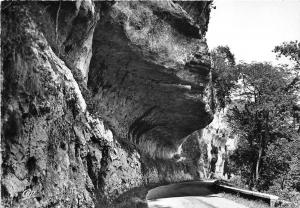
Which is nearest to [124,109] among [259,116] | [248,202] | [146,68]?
[146,68]

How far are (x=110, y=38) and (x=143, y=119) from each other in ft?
29.8

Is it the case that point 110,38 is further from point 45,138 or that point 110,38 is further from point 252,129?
point 252,129

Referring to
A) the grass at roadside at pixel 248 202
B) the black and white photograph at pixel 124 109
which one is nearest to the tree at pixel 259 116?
the black and white photograph at pixel 124 109

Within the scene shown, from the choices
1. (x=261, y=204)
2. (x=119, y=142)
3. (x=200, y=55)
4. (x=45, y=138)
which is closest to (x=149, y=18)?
(x=200, y=55)

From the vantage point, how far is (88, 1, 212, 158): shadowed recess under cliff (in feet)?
60.8

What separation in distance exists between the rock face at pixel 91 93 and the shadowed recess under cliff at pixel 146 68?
0.07m

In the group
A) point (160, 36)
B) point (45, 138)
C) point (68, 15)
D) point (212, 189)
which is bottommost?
point (212, 189)

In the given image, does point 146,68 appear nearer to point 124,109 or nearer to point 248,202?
point 124,109

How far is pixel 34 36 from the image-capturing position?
27.0ft

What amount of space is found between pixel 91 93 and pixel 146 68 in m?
5.36

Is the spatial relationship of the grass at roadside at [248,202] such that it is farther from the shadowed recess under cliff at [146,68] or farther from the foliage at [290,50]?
the foliage at [290,50]

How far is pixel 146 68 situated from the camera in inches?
824

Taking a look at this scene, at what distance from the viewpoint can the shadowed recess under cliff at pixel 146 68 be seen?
18.5 m

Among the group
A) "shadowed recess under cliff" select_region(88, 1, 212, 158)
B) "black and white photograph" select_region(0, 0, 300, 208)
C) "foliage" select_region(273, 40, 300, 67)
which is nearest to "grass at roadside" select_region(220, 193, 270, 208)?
"black and white photograph" select_region(0, 0, 300, 208)
